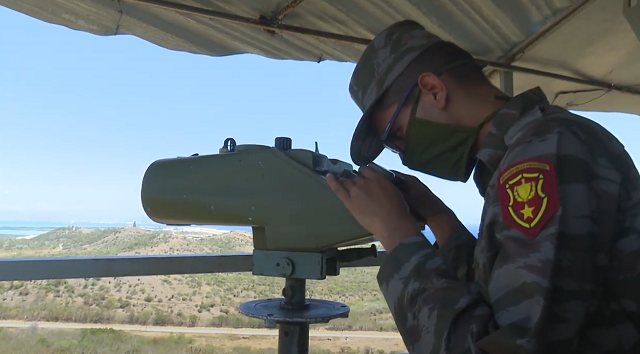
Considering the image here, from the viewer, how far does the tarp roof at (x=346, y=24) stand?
2086mm

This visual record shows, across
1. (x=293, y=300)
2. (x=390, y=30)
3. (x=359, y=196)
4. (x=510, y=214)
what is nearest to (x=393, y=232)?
(x=359, y=196)

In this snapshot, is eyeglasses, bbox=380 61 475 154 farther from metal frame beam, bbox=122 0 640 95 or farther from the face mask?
metal frame beam, bbox=122 0 640 95

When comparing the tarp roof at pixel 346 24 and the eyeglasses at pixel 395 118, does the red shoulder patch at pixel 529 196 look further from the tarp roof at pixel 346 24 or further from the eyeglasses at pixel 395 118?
the tarp roof at pixel 346 24

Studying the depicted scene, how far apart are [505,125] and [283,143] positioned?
0.56 meters

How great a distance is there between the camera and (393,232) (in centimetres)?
81

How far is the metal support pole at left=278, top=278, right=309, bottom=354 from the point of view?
1.25 m

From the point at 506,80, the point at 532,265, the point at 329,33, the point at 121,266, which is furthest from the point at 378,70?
the point at 506,80

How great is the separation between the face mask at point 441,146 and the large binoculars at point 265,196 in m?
0.16

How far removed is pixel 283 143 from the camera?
3.97ft

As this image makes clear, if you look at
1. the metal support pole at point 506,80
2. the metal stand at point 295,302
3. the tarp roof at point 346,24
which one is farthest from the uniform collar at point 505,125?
the metal support pole at point 506,80

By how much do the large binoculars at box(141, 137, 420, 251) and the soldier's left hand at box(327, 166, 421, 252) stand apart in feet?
0.60

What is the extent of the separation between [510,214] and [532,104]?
9.6 inches

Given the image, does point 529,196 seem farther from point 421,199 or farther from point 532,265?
point 421,199

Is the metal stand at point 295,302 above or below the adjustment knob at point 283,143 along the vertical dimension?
below
